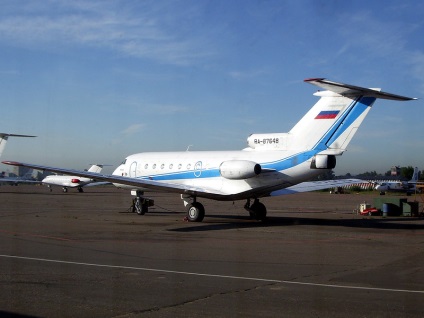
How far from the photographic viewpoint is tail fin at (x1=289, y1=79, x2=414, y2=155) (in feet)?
70.9

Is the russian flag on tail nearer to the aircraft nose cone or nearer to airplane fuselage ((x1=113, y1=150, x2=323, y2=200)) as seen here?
airplane fuselage ((x1=113, y1=150, x2=323, y2=200))

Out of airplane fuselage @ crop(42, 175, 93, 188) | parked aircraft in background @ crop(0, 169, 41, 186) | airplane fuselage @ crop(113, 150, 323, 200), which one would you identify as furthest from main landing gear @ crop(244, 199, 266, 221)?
airplane fuselage @ crop(42, 175, 93, 188)

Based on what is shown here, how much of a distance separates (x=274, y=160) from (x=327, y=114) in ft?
9.68

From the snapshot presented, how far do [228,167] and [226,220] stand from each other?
13.7 ft

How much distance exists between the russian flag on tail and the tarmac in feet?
15.0

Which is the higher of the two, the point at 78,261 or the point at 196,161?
the point at 196,161

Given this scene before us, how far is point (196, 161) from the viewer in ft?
88.0

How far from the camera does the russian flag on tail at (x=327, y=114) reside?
73.0ft

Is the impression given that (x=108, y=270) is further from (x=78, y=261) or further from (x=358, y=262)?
(x=358, y=262)

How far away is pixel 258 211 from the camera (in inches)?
1045

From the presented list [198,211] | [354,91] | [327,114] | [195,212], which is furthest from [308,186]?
[354,91]

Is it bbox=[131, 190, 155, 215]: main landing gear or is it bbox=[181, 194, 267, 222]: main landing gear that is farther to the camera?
bbox=[131, 190, 155, 215]: main landing gear

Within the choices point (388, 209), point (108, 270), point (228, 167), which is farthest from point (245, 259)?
point (388, 209)

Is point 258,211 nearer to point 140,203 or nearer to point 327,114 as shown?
point 327,114
